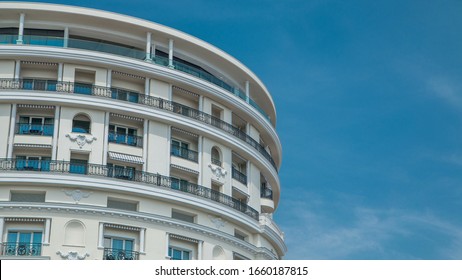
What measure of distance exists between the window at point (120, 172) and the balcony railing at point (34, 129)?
3.33 m

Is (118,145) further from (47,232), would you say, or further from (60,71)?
(47,232)

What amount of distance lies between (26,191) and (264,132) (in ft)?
50.5

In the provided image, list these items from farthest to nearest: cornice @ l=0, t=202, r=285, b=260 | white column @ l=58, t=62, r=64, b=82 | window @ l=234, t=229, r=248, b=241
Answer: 1. window @ l=234, t=229, r=248, b=241
2. white column @ l=58, t=62, r=64, b=82
3. cornice @ l=0, t=202, r=285, b=260

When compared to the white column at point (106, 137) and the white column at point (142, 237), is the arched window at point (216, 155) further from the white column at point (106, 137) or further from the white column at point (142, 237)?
the white column at point (142, 237)

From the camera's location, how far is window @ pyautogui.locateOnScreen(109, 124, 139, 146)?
42.8 meters

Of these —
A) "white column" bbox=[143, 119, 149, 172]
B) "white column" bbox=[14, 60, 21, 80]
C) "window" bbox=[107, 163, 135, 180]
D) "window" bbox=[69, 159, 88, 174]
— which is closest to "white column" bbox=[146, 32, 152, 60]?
"white column" bbox=[143, 119, 149, 172]

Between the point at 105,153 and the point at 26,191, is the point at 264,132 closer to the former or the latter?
the point at 105,153

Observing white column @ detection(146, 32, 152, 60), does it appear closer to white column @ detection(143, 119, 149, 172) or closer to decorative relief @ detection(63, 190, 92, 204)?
white column @ detection(143, 119, 149, 172)

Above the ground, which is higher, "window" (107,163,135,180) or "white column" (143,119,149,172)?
"white column" (143,119,149,172)

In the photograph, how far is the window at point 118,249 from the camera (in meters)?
40.2

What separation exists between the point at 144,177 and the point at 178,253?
4062 mm

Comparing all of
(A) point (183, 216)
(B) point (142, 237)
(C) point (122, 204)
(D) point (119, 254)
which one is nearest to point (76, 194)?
(C) point (122, 204)

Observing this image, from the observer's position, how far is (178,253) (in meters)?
42.3

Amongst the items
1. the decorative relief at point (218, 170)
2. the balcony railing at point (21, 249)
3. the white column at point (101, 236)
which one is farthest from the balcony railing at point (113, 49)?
the balcony railing at point (21, 249)
